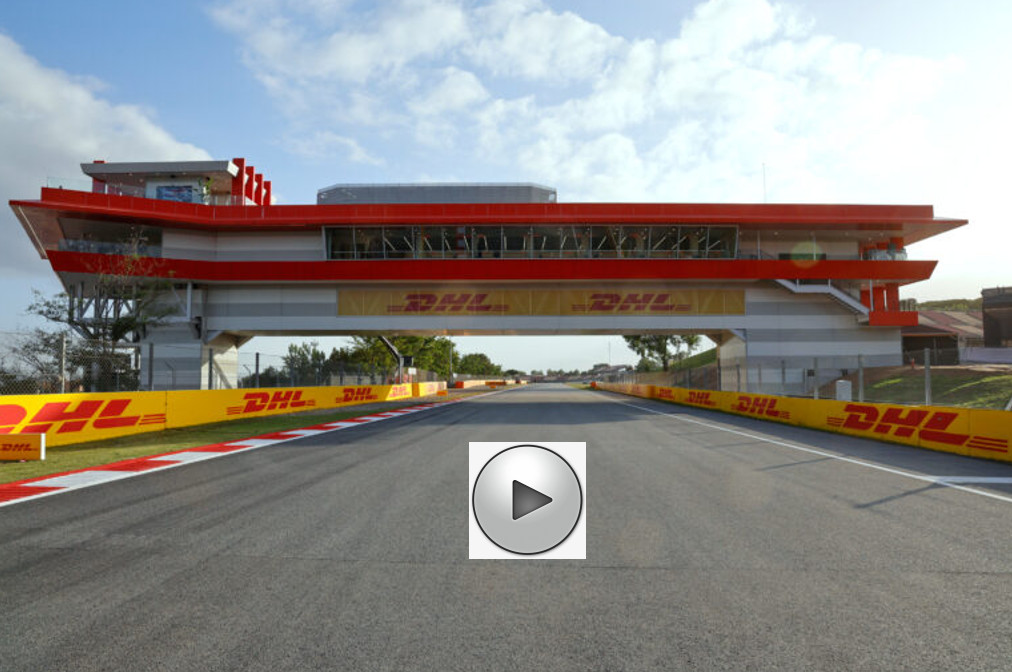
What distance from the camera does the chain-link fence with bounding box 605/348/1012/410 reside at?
22.1m

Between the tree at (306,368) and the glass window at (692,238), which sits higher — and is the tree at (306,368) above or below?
below

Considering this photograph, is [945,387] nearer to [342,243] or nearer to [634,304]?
[634,304]

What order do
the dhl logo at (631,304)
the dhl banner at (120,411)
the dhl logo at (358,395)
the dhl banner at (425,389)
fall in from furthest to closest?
the dhl banner at (425,389) → the dhl logo at (631,304) → the dhl logo at (358,395) → the dhl banner at (120,411)

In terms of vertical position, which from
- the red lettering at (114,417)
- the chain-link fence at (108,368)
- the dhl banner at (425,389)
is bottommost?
the dhl banner at (425,389)

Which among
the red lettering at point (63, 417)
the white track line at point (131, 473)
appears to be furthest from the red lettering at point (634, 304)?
the red lettering at point (63, 417)

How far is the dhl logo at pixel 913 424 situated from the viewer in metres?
10.4

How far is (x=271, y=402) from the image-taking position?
21953mm

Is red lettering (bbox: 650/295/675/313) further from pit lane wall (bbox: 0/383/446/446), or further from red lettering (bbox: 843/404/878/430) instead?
pit lane wall (bbox: 0/383/446/446)

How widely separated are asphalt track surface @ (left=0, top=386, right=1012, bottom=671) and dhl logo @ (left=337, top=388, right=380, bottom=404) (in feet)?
71.1

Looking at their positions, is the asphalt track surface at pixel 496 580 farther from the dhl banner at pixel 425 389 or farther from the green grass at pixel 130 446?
the dhl banner at pixel 425 389

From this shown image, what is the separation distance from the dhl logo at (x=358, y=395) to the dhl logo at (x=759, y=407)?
17266 mm

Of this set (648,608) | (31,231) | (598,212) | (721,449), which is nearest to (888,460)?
(721,449)

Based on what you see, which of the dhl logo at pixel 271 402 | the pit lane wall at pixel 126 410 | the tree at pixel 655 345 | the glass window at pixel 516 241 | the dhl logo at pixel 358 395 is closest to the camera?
the pit lane wall at pixel 126 410

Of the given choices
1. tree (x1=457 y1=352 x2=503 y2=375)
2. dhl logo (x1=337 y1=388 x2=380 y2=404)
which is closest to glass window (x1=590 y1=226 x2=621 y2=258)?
dhl logo (x1=337 y1=388 x2=380 y2=404)
